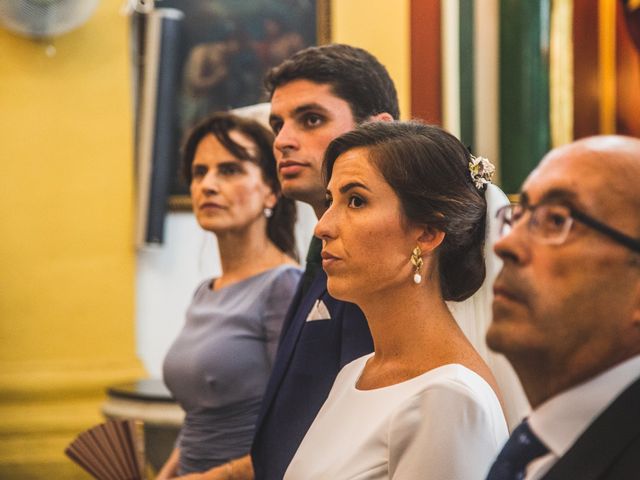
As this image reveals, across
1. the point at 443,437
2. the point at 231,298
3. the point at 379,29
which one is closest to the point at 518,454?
the point at 443,437

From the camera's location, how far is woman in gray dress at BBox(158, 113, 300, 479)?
10.3 feet

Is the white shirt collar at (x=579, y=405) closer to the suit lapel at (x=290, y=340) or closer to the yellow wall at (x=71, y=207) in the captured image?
the suit lapel at (x=290, y=340)

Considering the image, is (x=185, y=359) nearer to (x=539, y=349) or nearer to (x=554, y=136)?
(x=554, y=136)

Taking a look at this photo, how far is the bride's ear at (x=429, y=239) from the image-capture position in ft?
6.70

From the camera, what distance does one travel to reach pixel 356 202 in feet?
A: 6.75

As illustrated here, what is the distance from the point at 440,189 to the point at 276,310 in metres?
→ 1.21

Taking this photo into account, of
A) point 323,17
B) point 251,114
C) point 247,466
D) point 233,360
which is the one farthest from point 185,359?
point 323,17

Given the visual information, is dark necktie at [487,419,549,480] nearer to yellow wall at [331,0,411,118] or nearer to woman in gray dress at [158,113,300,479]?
woman in gray dress at [158,113,300,479]

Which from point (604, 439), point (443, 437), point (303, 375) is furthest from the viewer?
point (303, 375)

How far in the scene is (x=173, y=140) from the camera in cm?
600

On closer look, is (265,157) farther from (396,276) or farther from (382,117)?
(396,276)

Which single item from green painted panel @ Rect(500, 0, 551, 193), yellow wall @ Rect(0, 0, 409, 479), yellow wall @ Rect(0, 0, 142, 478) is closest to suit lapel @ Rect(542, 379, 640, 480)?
green painted panel @ Rect(500, 0, 551, 193)

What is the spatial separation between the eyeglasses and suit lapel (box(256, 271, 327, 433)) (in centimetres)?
130

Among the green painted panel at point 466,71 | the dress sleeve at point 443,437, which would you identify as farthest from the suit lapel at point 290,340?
the green painted panel at point 466,71
